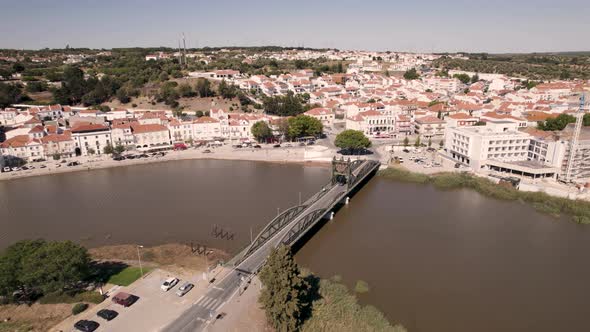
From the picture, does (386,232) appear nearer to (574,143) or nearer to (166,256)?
(166,256)

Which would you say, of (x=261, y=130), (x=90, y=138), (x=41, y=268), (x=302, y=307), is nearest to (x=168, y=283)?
(x=41, y=268)

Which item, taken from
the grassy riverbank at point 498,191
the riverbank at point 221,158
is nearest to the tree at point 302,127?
the riverbank at point 221,158

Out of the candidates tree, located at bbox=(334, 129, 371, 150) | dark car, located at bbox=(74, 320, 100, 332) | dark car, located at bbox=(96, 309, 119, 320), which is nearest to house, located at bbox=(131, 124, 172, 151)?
tree, located at bbox=(334, 129, 371, 150)

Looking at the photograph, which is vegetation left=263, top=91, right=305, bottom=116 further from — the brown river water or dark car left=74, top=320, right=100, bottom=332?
dark car left=74, top=320, right=100, bottom=332

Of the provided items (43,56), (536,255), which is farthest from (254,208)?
(43,56)

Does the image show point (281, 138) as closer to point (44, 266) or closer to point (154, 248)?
point (154, 248)

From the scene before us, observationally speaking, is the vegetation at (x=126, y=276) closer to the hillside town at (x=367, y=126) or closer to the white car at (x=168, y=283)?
the white car at (x=168, y=283)
